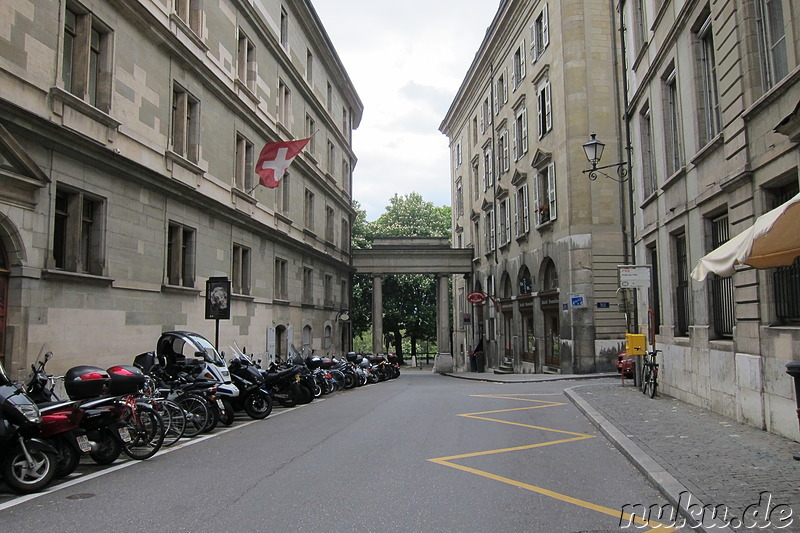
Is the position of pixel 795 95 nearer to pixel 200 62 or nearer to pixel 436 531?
pixel 436 531

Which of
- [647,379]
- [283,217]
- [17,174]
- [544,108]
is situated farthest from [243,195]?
[544,108]

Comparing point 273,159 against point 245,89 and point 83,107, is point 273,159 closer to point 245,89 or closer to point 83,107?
point 245,89

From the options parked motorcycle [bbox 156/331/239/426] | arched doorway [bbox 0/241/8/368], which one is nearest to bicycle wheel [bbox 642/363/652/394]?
parked motorcycle [bbox 156/331/239/426]

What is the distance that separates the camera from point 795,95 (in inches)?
338

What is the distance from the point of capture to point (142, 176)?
582 inches

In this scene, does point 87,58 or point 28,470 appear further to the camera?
point 87,58

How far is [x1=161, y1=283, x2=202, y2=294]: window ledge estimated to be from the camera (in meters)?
15.9

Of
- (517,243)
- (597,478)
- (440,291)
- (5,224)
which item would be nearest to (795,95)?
(597,478)

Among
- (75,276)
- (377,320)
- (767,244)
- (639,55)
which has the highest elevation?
(639,55)

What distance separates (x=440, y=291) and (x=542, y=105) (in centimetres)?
1587

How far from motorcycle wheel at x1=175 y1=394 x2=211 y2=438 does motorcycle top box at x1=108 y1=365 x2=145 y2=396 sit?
6.65 ft

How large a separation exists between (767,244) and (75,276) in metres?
11.3

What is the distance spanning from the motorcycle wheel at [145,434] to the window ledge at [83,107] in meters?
6.50

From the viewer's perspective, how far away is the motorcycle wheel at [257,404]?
13.0 meters
